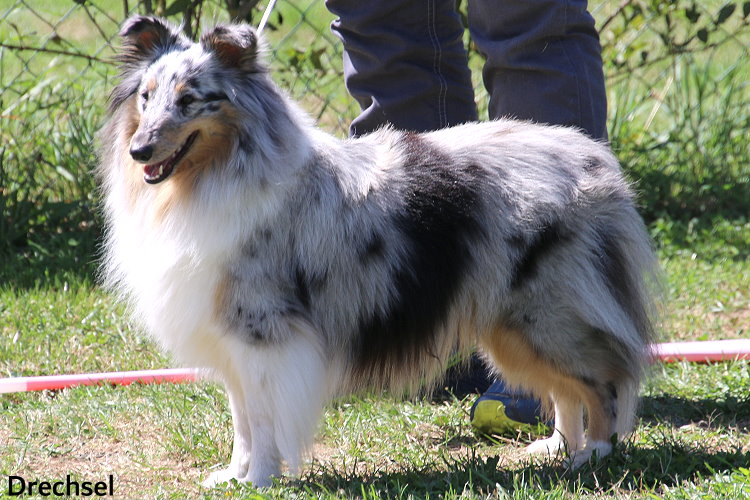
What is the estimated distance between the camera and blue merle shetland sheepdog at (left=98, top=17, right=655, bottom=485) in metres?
2.92

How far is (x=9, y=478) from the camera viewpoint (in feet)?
10.1

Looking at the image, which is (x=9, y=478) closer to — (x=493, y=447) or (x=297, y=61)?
(x=493, y=447)

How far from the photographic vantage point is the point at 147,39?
3064 millimetres

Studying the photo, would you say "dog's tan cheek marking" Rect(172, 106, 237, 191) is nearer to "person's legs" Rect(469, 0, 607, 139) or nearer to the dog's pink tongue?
the dog's pink tongue

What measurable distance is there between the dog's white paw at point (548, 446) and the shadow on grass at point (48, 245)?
2573 millimetres

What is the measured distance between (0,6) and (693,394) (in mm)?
7220

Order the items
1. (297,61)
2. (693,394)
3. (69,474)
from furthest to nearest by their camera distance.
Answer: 1. (297,61)
2. (693,394)
3. (69,474)

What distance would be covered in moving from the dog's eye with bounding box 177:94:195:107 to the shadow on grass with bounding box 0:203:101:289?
229 cm

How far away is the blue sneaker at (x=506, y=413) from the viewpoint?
3.53 metres

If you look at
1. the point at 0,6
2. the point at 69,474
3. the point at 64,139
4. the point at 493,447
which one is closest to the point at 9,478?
the point at 69,474

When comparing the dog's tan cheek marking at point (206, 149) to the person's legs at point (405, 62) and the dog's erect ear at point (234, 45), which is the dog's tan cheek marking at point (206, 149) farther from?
the person's legs at point (405, 62)

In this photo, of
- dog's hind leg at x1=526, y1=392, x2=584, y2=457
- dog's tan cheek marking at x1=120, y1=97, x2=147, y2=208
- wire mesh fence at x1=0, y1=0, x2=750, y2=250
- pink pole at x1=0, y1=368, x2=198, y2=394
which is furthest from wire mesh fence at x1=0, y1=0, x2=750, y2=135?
dog's hind leg at x1=526, y1=392, x2=584, y2=457

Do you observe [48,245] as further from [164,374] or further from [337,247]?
[337,247]

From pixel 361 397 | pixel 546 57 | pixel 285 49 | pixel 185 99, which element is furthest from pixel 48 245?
pixel 546 57
